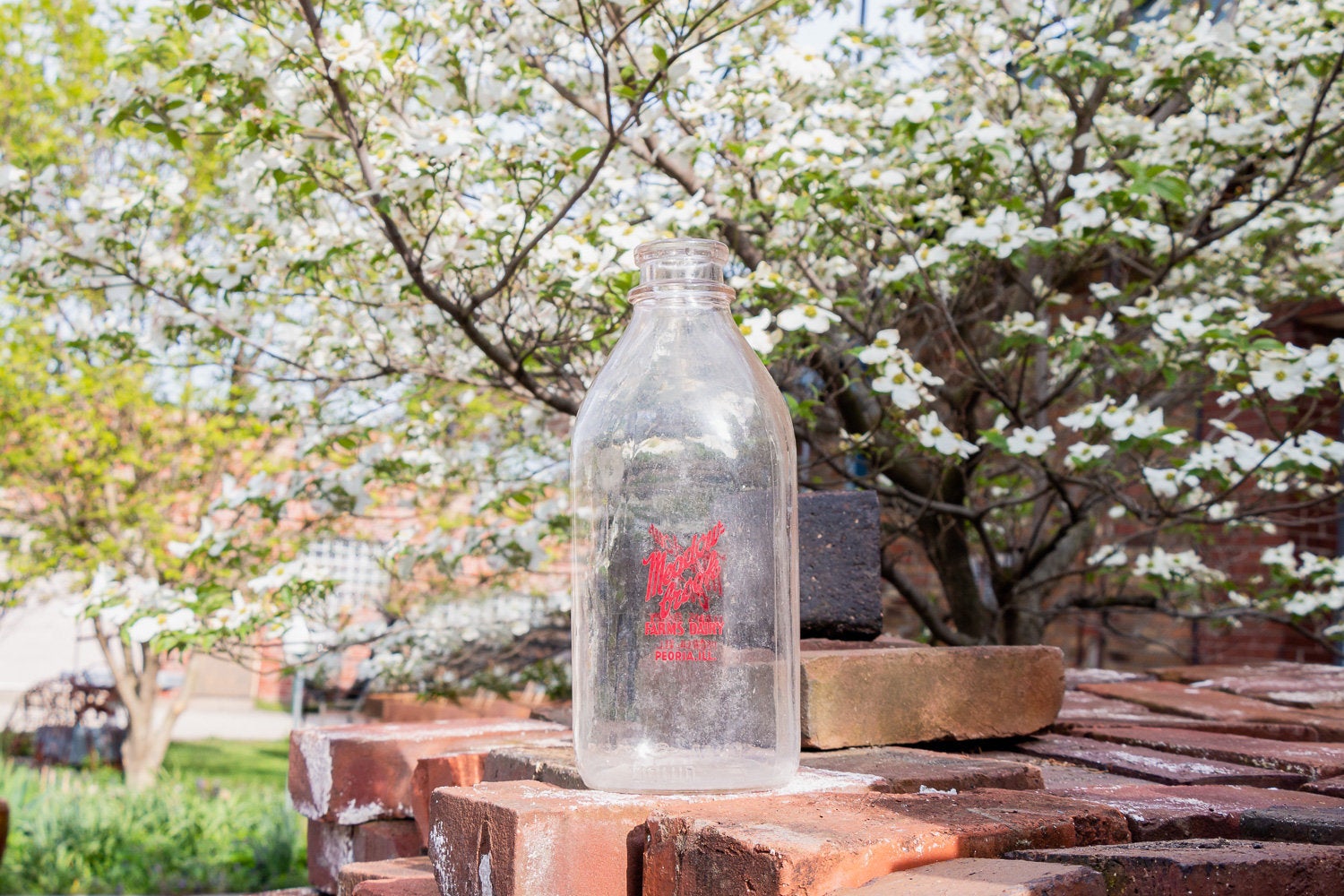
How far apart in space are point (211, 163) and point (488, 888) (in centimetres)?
580

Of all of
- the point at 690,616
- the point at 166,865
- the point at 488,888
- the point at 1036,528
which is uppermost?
the point at 1036,528

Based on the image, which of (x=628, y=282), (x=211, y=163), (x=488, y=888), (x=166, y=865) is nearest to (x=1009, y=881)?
(x=488, y=888)

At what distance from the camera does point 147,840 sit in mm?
5066

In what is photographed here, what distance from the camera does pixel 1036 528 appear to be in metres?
3.99

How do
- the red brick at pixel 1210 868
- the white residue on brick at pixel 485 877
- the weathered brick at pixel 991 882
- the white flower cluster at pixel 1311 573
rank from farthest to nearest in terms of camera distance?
the white flower cluster at pixel 1311 573
the white residue on brick at pixel 485 877
the red brick at pixel 1210 868
the weathered brick at pixel 991 882

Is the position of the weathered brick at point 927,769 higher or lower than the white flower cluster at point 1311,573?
lower

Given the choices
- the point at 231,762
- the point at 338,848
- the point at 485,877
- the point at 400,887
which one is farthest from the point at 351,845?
the point at 231,762

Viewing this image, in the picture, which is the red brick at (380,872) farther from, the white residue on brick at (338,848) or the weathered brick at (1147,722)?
the weathered brick at (1147,722)

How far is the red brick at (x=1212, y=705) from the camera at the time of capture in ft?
8.15

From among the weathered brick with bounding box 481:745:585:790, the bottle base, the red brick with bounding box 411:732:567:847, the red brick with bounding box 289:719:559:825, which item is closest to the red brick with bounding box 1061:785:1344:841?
the bottle base

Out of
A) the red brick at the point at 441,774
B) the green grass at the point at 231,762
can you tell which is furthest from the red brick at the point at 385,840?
the green grass at the point at 231,762

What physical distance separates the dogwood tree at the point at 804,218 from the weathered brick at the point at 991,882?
165cm

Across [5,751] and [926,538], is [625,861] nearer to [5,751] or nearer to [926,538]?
[926,538]

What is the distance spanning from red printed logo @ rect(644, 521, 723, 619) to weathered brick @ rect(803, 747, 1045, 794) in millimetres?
359
